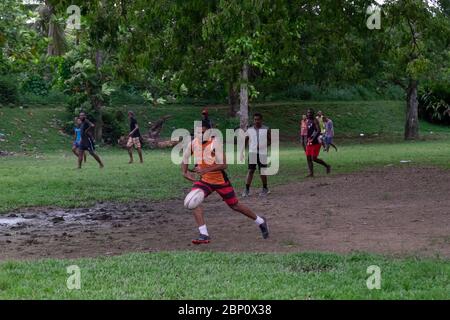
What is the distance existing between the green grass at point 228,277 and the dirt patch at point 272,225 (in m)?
0.88

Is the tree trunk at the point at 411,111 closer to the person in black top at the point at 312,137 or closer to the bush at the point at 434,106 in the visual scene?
the bush at the point at 434,106

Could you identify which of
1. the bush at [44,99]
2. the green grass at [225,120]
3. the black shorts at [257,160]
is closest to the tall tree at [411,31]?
the black shorts at [257,160]

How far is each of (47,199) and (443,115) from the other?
3615 cm

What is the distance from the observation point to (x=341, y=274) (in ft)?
24.4

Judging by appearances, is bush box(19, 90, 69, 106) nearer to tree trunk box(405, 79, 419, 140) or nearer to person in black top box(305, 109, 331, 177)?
tree trunk box(405, 79, 419, 140)

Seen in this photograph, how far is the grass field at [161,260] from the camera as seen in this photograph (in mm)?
6770

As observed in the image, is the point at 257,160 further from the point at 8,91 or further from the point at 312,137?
the point at 8,91

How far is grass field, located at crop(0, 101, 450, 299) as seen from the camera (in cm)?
677

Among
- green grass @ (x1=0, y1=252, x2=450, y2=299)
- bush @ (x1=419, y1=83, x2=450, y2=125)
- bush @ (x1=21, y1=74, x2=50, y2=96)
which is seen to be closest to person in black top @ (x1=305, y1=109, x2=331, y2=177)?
green grass @ (x1=0, y1=252, x2=450, y2=299)

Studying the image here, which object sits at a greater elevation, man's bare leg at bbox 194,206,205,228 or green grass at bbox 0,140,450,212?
man's bare leg at bbox 194,206,205,228

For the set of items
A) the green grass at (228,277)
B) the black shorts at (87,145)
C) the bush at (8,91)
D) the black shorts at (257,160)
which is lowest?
the black shorts at (87,145)

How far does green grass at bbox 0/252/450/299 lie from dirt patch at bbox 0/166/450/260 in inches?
34.8

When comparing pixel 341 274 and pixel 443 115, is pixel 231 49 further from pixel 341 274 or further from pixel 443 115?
pixel 443 115

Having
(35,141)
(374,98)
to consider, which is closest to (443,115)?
(374,98)
